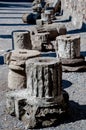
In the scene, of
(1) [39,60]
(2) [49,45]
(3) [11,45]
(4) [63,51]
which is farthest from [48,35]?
(1) [39,60]

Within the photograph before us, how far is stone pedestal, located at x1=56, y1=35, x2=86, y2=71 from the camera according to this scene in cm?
844

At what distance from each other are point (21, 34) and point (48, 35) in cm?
159

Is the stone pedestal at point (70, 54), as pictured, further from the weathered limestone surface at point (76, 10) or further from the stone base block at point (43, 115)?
the weathered limestone surface at point (76, 10)

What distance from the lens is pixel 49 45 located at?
10727 mm

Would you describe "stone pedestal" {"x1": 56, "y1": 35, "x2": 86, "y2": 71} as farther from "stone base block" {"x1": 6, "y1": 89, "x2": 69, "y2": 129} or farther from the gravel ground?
"stone base block" {"x1": 6, "y1": 89, "x2": 69, "y2": 129}

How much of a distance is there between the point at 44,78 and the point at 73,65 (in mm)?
2814

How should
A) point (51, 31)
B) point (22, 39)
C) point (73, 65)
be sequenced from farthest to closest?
point (51, 31) < point (22, 39) < point (73, 65)

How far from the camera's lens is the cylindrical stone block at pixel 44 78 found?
18.7 ft

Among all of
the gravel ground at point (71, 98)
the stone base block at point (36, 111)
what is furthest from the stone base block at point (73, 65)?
the stone base block at point (36, 111)

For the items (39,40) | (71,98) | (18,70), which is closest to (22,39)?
(39,40)

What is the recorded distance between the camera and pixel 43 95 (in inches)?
230

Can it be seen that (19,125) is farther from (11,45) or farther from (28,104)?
(11,45)

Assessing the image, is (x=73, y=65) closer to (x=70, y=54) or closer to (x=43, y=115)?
(x=70, y=54)

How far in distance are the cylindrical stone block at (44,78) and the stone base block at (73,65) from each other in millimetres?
2518
